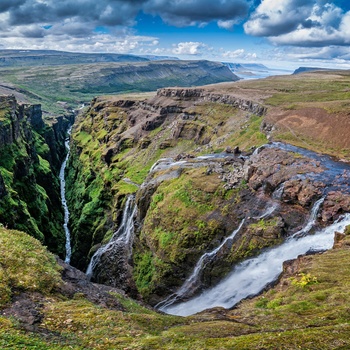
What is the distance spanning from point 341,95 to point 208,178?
6559 cm

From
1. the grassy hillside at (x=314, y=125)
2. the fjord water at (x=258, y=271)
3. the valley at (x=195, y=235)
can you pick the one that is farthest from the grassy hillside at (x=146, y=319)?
the grassy hillside at (x=314, y=125)

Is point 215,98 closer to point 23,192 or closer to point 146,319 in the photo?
point 23,192

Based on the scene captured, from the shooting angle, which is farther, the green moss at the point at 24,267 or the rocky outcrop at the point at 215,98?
the rocky outcrop at the point at 215,98

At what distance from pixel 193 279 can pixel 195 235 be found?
20.5 feet

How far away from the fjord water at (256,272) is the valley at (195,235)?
17 cm

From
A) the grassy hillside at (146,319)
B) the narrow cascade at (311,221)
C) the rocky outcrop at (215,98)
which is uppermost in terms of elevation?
the rocky outcrop at (215,98)

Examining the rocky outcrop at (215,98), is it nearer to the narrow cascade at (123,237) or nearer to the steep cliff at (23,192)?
the narrow cascade at (123,237)

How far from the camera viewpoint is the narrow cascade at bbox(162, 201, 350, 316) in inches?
1535

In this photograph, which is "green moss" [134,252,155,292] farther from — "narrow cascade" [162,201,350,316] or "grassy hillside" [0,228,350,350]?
"grassy hillside" [0,228,350,350]

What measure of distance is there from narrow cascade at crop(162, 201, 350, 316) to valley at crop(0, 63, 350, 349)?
17cm

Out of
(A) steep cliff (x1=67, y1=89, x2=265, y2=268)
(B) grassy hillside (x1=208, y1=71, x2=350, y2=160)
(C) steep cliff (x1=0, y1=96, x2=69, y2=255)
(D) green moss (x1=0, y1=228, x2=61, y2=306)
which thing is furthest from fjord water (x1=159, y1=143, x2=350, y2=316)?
(A) steep cliff (x1=67, y1=89, x2=265, y2=268)

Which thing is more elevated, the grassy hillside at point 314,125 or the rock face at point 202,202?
the grassy hillside at point 314,125

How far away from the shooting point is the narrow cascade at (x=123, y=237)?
63.1 metres

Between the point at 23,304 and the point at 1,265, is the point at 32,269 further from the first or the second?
the point at 23,304
